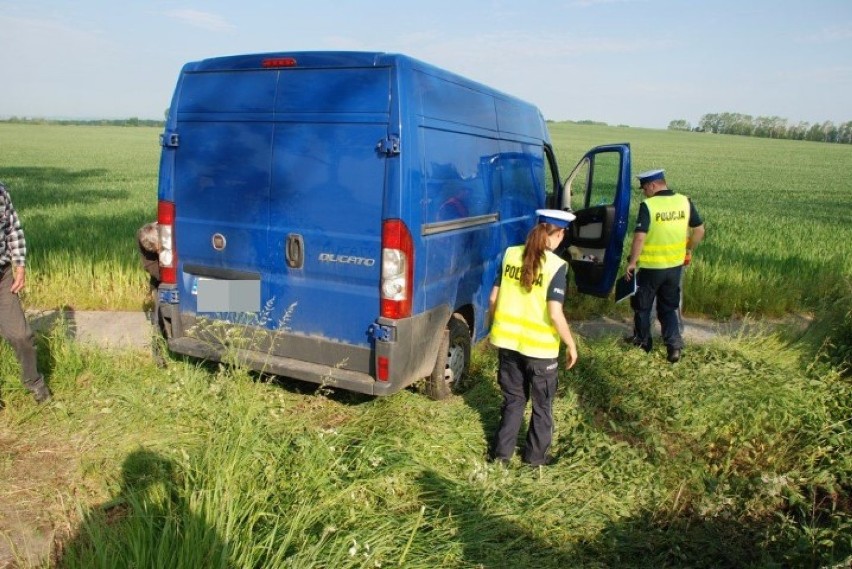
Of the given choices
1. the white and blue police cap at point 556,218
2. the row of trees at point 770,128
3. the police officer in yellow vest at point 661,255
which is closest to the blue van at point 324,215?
the white and blue police cap at point 556,218

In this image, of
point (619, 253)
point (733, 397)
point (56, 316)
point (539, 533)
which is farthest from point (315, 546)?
point (56, 316)

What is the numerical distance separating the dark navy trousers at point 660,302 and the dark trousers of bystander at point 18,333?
501 cm

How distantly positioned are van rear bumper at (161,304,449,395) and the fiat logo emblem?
0.53 meters

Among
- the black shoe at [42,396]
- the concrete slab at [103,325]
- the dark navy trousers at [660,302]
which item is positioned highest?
the dark navy trousers at [660,302]

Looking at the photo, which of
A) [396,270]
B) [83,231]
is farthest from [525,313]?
[83,231]

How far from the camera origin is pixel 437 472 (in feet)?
12.1

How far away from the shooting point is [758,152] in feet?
193

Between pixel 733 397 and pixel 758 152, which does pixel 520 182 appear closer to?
pixel 733 397

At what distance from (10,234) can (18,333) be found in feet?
2.24

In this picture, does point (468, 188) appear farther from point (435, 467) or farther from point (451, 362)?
point (435, 467)

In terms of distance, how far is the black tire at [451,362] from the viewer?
477cm

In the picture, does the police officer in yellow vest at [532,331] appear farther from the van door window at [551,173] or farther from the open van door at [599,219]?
the van door window at [551,173]

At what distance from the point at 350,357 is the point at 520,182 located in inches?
107

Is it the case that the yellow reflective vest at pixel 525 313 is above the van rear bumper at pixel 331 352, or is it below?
above
